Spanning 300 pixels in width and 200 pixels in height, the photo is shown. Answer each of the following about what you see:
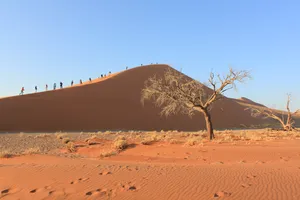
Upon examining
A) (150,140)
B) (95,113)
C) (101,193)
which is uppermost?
(95,113)

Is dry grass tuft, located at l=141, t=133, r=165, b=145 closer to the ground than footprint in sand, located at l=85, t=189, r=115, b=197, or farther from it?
closer to the ground

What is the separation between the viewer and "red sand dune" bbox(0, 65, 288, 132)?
4100cm

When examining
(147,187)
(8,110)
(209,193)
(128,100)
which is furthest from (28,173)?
(128,100)

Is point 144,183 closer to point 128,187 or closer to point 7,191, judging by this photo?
point 128,187

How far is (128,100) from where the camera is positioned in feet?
175

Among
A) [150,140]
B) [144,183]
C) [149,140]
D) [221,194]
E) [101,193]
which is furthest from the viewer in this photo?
[150,140]

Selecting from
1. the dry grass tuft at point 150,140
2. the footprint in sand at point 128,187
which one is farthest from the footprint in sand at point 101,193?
the dry grass tuft at point 150,140

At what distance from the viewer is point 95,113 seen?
46.2 m

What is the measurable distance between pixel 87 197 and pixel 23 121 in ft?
125

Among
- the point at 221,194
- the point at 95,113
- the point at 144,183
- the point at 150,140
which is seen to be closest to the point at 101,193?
the point at 144,183

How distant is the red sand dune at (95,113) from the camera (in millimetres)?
41000

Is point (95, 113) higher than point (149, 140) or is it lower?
higher

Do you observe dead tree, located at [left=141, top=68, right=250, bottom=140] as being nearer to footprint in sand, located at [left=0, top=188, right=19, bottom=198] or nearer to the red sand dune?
footprint in sand, located at [left=0, top=188, right=19, bottom=198]

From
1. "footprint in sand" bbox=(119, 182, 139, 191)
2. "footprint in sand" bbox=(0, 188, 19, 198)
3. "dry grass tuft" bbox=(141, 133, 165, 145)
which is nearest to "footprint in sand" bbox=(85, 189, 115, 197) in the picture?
"footprint in sand" bbox=(119, 182, 139, 191)
